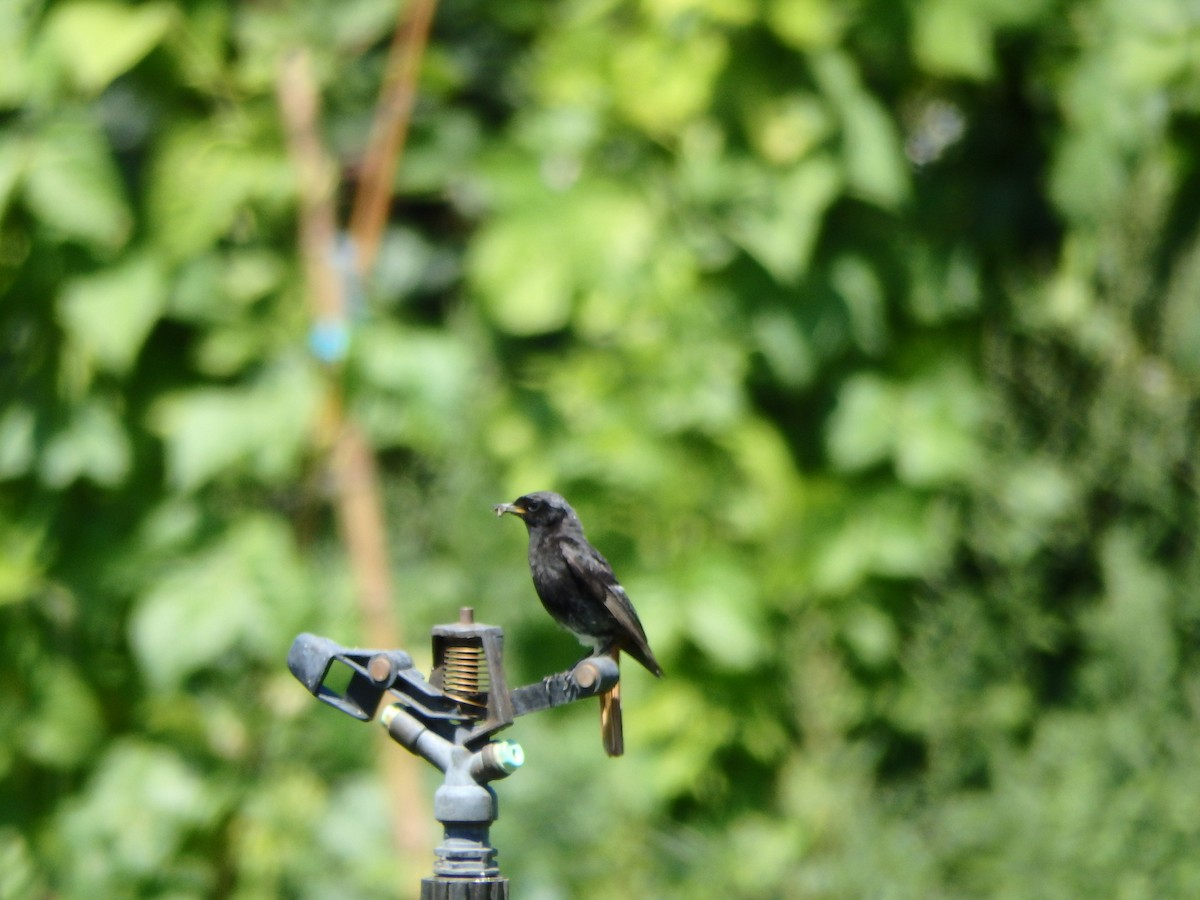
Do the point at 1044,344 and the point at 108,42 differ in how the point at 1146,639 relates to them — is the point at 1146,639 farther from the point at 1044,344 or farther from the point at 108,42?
the point at 108,42

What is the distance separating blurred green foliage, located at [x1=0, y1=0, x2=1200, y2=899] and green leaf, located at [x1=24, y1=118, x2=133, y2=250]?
0.04ft

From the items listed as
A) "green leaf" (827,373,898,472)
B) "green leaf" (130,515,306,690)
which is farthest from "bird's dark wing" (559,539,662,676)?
"green leaf" (827,373,898,472)

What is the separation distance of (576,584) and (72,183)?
1.88 m

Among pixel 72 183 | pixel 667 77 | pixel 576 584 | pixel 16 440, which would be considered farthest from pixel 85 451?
pixel 576 584

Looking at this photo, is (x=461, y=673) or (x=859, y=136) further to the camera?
(x=859, y=136)

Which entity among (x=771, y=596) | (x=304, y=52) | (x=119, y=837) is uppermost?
(x=304, y=52)

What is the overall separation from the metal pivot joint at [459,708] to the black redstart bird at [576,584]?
10.9 inches

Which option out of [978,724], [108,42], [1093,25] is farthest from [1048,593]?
[108,42]

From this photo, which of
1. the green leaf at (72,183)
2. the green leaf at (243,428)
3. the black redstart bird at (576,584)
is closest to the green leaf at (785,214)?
the green leaf at (243,428)

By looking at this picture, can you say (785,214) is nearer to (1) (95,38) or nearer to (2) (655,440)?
(2) (655,440)

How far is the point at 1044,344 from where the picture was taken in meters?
3.49

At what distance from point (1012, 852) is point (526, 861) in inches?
42.3

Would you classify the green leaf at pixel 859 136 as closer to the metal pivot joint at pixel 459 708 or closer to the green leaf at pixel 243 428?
→ the green leaf at pixel 243 428

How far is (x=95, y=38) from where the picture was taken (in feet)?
10.5
